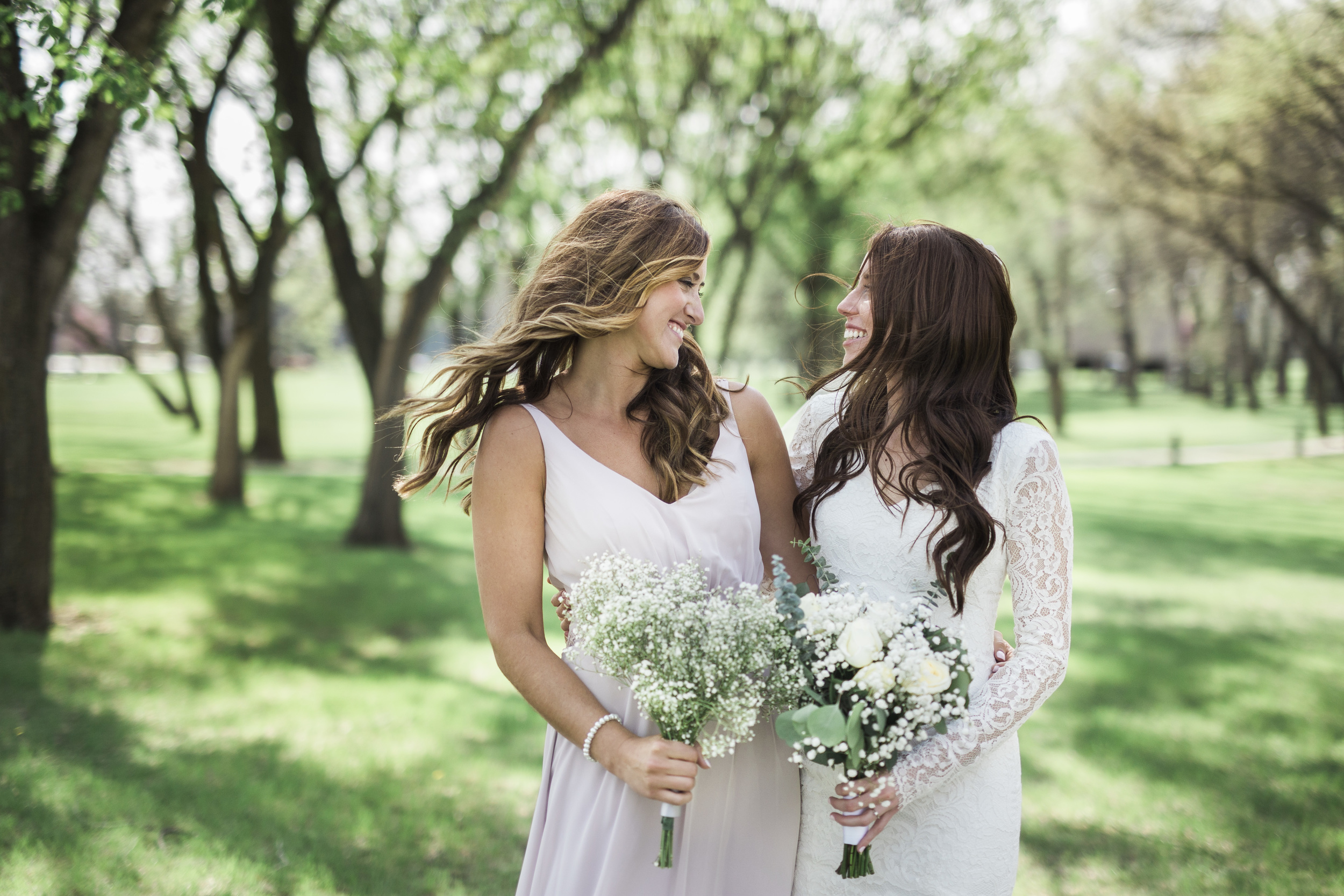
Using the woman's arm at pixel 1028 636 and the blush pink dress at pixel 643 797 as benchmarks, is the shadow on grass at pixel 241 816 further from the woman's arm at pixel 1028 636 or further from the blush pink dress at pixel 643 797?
the woman's arm at pixel 1028 636

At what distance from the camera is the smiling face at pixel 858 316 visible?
290 centimetres

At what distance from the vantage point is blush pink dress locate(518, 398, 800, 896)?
105 inches

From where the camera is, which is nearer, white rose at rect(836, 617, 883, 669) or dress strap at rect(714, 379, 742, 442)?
white rose at rect(836, 617, 883, 669)

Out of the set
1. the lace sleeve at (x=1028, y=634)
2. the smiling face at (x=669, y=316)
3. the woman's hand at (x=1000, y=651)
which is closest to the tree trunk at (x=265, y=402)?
the smiling face at (x=669, y=316)

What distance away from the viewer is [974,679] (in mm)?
2656

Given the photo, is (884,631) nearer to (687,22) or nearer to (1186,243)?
(687,22)

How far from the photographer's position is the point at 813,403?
10.5 ft

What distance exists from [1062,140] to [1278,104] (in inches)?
439

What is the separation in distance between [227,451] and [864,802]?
54.4 feet

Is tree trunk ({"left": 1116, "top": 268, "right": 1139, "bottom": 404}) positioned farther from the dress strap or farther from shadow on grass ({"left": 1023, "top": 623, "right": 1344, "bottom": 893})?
the dress strap

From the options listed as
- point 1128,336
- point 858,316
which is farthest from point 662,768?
point 1128,336

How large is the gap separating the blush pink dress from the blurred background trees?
76cm

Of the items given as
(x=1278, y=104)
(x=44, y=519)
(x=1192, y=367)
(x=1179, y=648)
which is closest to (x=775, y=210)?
(x=1278, y=104)

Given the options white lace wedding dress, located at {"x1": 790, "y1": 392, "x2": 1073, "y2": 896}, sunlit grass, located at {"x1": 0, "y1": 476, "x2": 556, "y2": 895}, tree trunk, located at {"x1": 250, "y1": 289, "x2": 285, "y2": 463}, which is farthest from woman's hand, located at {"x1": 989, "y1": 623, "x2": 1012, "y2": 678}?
tree trunk, located at {"x1": 250, "y1": 289, "x2": 285, "y2": 463}
